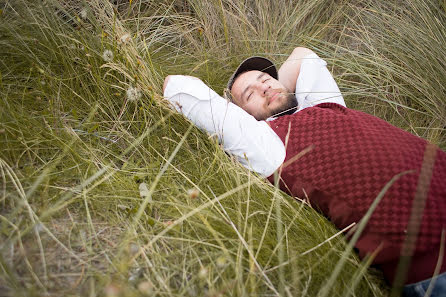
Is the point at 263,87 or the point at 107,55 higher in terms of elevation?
the point at 107,55

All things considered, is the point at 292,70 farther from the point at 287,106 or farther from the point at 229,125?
the point at 229,125

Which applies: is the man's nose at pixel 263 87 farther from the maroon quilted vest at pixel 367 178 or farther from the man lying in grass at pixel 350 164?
the maroon quilted vest at pixel 367 178

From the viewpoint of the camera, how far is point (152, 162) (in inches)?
57.7

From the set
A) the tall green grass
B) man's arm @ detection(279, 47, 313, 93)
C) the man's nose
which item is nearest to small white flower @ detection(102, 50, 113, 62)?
the tall green grass

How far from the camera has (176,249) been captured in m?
1.06

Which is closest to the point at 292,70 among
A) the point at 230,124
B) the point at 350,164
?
the point at 230,124

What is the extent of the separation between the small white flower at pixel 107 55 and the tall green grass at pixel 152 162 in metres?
0.02

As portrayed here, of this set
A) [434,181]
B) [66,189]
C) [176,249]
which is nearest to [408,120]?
[434,181]

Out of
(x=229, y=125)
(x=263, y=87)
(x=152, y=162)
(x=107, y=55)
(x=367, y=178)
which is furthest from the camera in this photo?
(x=263, y=87)

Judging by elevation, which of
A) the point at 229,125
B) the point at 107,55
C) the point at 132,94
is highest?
the point at 107,55

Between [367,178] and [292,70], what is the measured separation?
102 cm

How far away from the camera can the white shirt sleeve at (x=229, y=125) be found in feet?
5.01

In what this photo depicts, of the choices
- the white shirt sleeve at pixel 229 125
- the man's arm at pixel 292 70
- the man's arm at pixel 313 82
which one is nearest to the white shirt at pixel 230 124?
the white shirt sleeve at pixel 229 125

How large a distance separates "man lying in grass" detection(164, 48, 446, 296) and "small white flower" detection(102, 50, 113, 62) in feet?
1.01
